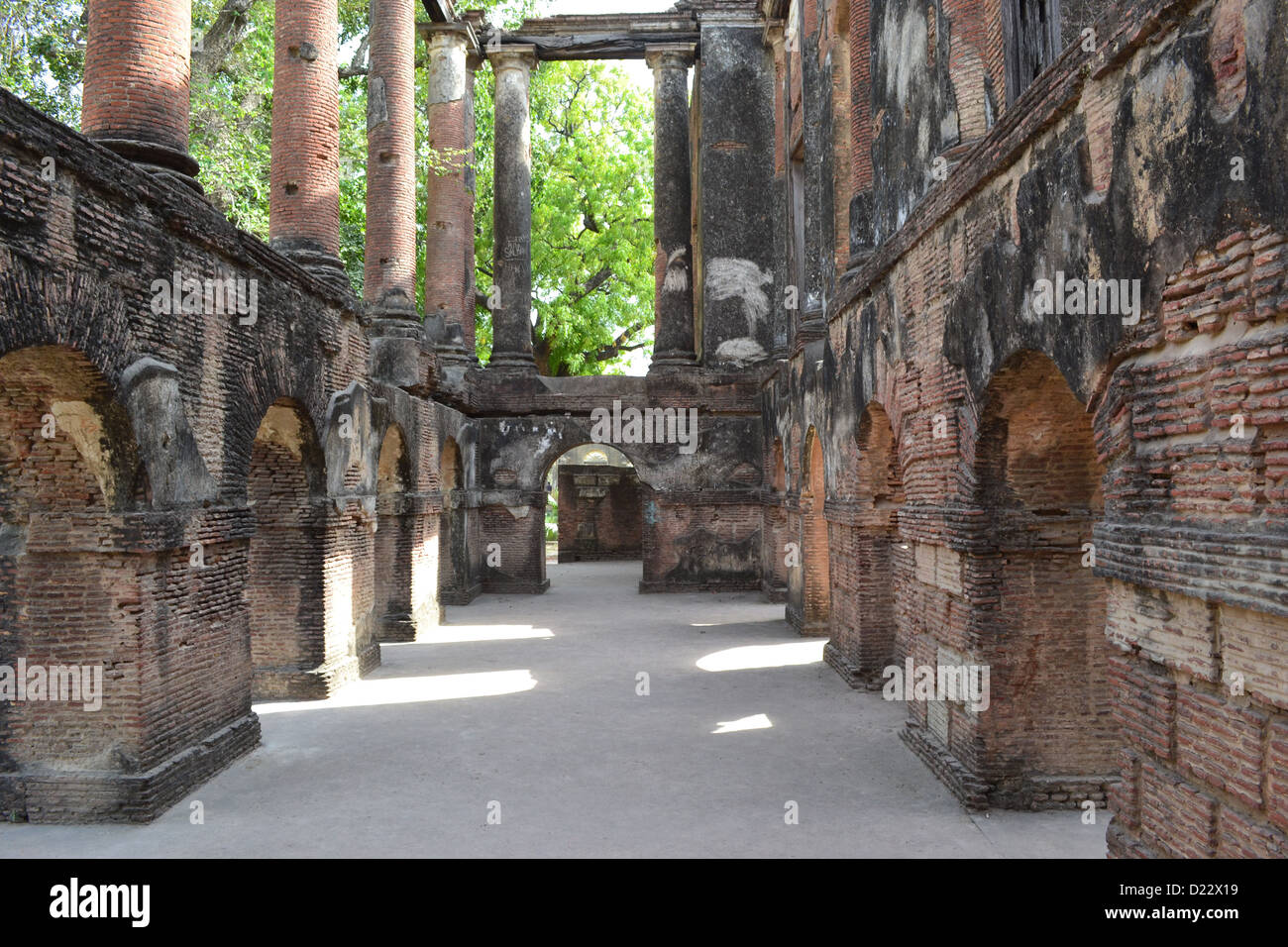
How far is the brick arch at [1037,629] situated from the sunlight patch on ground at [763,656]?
515cm

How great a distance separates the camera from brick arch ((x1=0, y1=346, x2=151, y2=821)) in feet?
20.7

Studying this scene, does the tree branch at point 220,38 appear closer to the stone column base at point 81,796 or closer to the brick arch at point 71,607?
the brick arch at point 71,607

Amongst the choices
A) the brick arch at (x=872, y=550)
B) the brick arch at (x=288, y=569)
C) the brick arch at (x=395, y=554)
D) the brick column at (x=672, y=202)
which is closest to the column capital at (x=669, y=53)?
the brick column at (x=672, y=202)

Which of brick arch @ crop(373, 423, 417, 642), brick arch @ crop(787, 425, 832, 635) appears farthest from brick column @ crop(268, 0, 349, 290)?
brick arch @ crop(787, 425, 832, 635)

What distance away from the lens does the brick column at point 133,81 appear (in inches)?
286

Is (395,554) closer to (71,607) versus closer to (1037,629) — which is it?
(71,607)

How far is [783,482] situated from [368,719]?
383 inches

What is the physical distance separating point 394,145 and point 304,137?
3306 millimetres

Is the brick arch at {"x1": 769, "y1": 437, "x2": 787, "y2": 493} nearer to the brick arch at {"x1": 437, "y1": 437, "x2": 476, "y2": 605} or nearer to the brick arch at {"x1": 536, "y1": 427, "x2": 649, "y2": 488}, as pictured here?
the brick arch at {"x1": 536, "y1": 427, "x2": 649, "y2": 488}

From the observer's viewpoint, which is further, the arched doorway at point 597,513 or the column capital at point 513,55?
the arched doorway at point 597,513

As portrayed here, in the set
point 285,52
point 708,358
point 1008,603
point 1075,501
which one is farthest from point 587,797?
point 708,358

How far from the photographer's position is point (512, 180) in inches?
806

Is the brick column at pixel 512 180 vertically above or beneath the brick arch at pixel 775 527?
above

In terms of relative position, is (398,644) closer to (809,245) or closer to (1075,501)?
(809,245)
